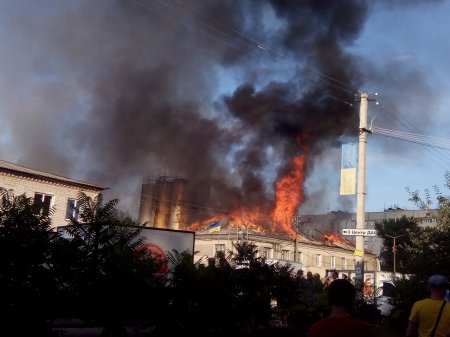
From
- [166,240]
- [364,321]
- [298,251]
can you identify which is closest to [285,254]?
[298,251]

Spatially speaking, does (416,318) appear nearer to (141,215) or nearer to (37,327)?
(37,327)

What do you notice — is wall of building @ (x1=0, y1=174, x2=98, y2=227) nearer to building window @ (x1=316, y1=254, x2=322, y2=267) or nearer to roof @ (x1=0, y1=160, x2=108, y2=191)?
roof @ (x1=0, y1=160, x2=108, y2=191)

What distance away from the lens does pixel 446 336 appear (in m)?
4.63

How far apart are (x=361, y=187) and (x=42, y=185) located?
25345mm

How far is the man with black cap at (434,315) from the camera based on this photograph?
470 centimetres

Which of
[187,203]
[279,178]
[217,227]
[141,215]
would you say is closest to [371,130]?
[279,178]

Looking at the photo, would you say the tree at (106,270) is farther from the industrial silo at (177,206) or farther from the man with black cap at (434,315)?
the industrial silo at (177,206)

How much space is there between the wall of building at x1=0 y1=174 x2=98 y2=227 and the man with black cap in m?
28.5

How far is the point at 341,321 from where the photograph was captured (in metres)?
3.07

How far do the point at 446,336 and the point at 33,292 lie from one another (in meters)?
4.98

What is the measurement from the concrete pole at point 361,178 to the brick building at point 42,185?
20.3 meters

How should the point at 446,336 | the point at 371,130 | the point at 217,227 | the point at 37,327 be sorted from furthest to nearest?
the point at 217,227
the point at 371,130
the point at 37,327
the point at 446,336

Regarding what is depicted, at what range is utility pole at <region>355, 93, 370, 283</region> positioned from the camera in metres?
15.2

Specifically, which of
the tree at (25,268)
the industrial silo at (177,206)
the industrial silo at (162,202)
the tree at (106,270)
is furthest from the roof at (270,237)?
the tree at (25,268)
